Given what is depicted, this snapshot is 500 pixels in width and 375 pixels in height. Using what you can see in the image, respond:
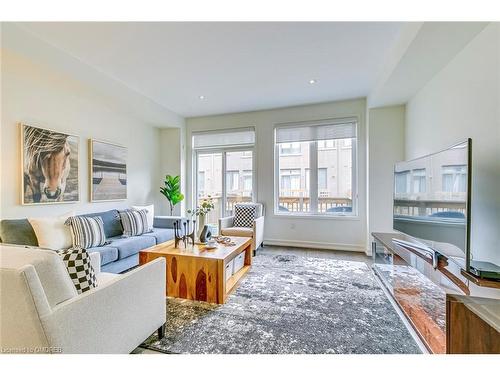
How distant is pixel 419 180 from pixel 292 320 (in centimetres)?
173

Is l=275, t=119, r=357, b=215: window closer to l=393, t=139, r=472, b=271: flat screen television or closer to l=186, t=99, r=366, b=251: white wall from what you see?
l=186, t=99, r=366, b=251: white wall

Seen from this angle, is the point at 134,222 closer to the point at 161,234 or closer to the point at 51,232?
the point at 161,234

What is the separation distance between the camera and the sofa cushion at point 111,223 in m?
3.22

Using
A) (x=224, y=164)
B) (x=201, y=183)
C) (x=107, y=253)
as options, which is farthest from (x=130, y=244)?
(x=224, y=164)

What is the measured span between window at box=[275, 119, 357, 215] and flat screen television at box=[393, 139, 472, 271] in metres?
1.79

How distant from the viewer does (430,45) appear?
2.07m

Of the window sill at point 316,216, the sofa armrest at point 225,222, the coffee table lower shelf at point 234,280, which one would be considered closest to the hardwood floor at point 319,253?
the window sill at point 316,216

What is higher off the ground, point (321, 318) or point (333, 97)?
point (333, 97)

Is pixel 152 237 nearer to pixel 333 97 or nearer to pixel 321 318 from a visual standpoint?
pixel 321 318

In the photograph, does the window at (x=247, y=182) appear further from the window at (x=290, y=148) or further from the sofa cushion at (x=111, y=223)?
the sofa cushion at (x=111, y=223)

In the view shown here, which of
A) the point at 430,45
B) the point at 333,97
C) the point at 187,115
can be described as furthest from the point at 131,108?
the point at 430,45

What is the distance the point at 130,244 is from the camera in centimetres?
288


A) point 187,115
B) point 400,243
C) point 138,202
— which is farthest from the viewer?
point 187,115
